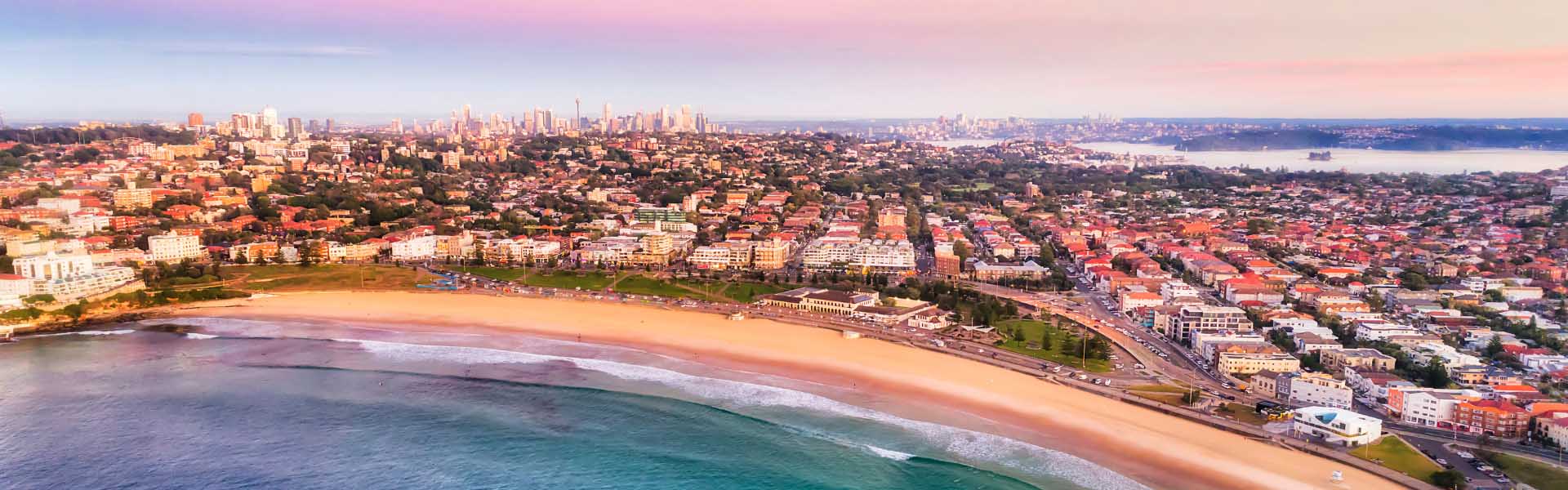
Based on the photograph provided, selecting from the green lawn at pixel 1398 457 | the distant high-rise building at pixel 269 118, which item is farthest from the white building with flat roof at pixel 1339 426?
the distant high-rise building at pixel 269 118

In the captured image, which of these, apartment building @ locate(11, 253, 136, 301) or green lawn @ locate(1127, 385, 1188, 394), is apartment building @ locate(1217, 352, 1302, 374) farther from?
apartment building @ locate(11, 253, 136, 301)

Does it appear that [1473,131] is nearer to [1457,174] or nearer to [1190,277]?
[1457,174]

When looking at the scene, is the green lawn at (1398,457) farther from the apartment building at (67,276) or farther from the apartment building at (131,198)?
the apartment building at (131,198)

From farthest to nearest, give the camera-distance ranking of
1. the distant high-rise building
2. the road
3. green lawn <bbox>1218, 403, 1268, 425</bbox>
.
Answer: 1. the distant high-rise building
2. the road
3. green lawn <bbox>1218, 403, 1268, 425</bbox>

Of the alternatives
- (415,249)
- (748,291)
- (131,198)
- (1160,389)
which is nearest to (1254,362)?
(1160,389)

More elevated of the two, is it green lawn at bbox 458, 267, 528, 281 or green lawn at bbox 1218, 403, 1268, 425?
green lawn at bbox 1218, 403, 1268, 425

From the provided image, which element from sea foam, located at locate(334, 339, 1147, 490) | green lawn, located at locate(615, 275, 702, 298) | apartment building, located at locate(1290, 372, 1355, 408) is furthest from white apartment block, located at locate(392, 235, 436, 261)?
apartment building, located at locate(1290, 372, 1355, 408)

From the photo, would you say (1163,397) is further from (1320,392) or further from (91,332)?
(91,332)
